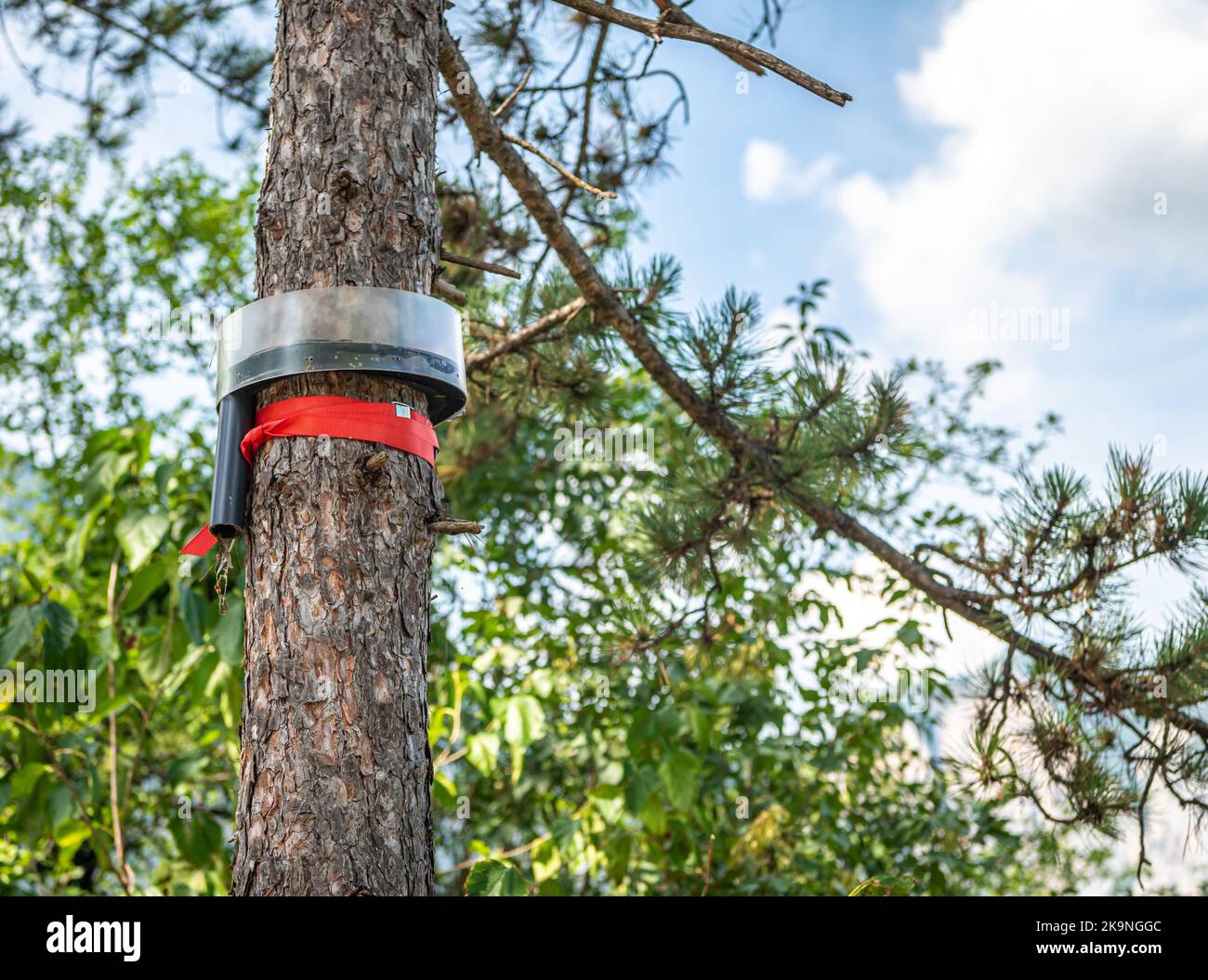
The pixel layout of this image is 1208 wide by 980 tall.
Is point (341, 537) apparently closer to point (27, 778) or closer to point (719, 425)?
point (719, 425)

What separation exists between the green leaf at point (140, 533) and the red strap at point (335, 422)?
110 cm

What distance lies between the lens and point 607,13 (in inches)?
50.6

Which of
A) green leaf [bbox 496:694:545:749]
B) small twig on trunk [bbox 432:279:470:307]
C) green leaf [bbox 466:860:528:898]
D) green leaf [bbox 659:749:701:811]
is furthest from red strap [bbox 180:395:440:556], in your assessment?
green leaf [bbox 659:749:701:811]

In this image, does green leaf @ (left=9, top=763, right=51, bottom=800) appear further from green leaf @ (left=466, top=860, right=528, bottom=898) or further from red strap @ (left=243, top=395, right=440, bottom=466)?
red strap @ (left=243, top=395, right=440, bottom=466)

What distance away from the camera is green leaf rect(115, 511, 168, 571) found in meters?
1.97

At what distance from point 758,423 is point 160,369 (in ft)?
14.2

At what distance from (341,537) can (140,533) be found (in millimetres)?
1224

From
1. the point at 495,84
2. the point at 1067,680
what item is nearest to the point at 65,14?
the point at 495,84

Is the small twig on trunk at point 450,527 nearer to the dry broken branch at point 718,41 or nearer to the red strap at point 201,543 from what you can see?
the red strap at point 201,543

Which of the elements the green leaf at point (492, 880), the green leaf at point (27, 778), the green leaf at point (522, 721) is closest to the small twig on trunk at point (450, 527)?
the green leaf at point (492, 880)

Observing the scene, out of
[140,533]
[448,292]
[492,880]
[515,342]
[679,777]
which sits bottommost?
[492,880]

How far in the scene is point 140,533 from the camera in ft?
6.51

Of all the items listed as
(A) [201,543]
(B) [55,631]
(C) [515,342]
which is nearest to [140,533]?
(B) [55,631]
